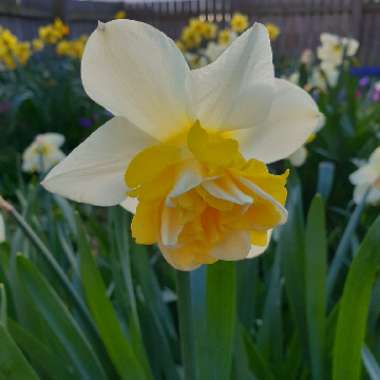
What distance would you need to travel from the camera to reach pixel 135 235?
49 centimetres

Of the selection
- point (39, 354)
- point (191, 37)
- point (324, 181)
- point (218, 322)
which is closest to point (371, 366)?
point (218, 322)

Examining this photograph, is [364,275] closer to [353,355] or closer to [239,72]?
[353,355]

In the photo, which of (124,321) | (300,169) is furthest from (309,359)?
(300,169)

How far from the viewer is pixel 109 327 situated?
0.75 meters

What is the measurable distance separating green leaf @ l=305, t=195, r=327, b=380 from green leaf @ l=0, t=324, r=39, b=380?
17.9 inches

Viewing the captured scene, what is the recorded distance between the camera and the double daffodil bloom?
46cm

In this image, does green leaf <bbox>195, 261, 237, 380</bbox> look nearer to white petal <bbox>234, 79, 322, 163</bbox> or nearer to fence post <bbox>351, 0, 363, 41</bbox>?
white petal <bbox>234, 79, 322, 163</bbox>

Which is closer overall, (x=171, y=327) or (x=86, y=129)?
(x=171, y=327)

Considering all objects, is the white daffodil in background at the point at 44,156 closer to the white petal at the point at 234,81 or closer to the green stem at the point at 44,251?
the green stem at the point at 44,251

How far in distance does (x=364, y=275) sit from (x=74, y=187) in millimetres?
359

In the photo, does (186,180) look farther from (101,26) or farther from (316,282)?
(316,282)

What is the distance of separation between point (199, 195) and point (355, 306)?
0.34 meters

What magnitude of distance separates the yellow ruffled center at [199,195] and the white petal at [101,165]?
0.12ft

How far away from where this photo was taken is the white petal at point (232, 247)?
48 centimetres
